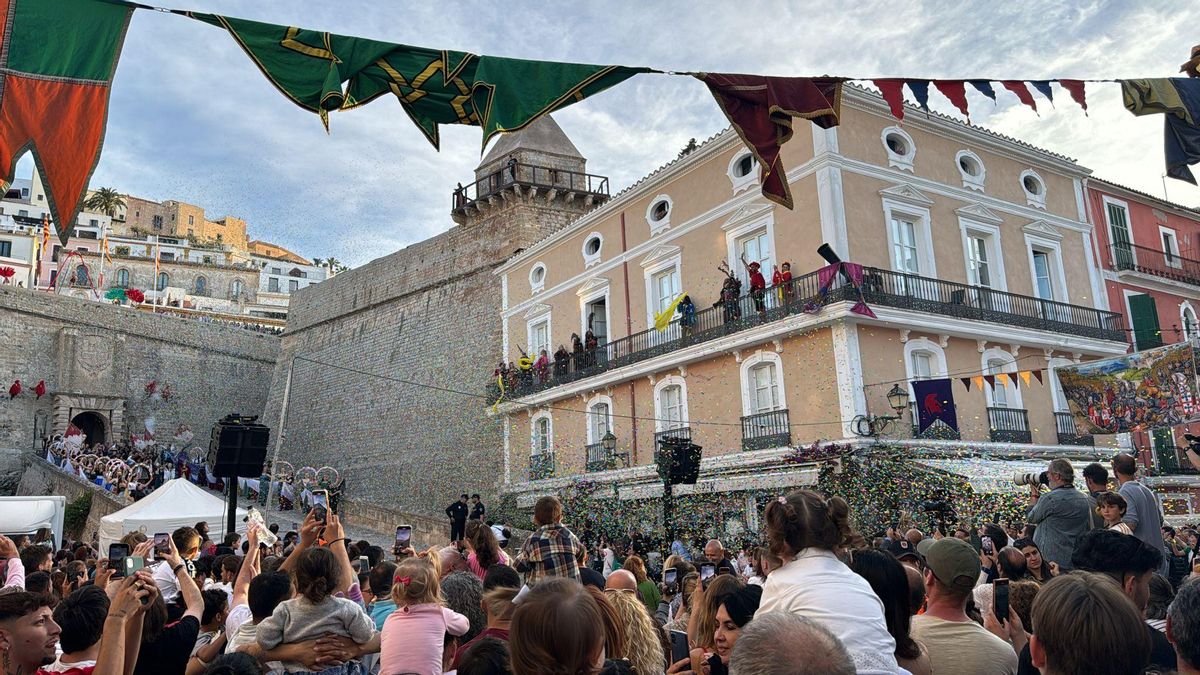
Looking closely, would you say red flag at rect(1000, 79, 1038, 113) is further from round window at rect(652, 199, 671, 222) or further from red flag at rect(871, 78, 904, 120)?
round window at rect(652, 199, 671, 222)

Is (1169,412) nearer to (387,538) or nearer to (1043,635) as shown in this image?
(1043,635)

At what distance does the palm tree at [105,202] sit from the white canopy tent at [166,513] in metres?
64.1

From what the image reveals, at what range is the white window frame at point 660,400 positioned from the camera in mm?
19781

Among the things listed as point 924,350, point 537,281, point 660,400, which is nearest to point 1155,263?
point 924,350

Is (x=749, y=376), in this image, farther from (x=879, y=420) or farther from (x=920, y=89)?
(x=920, y=89)

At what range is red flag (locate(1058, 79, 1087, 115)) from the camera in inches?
311

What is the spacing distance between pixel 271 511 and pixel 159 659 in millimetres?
24344

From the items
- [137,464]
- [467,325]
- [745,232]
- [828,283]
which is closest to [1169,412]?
[828,283]

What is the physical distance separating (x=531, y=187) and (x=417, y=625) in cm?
2469

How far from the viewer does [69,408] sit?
3391cm

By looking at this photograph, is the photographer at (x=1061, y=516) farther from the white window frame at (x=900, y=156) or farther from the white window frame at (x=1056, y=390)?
the white window frame at (x=1056, y=390)

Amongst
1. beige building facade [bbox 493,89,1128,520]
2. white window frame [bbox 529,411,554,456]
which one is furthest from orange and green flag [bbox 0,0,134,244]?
white window frame [bbox 529,411,554,456]

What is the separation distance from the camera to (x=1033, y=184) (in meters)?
21.1

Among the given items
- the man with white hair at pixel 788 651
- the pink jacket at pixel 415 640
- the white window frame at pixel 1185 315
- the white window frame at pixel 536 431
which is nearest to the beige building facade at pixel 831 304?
the white window frame at pixel 536 431
